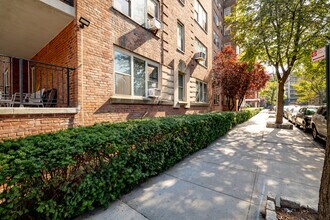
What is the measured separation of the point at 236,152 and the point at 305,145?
12.0ft

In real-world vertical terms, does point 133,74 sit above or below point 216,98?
above

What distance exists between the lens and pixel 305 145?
23.8 feet

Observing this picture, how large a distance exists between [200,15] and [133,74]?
33.0ft

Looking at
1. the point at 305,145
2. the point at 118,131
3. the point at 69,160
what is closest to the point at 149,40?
the point at 118,131

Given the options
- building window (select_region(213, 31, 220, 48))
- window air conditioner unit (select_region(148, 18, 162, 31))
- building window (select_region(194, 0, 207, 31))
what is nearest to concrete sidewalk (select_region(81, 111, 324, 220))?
window air conditioner unit (select_region(148, 18, 162, 31))

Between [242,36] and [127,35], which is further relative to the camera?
[242,36]

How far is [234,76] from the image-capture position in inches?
554

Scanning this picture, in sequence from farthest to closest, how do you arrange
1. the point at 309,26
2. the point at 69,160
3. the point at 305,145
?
1. the point at 309,26
2. the point at 305,145
3. the point at 69,160

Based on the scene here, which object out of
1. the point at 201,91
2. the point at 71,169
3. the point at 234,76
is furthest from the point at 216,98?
the point at 71,169

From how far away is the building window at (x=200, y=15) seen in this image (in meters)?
12.9

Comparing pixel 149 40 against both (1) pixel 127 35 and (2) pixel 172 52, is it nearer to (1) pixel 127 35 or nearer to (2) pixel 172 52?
(1) pixel 127 35

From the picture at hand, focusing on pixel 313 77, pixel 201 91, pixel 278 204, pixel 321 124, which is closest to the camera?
pixel 278 204

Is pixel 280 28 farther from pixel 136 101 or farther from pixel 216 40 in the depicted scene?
pixel 216 40

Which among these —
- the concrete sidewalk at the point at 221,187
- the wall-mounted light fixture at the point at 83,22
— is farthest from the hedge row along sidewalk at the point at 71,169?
the wall-mounted light fixture at the point at 83,22
